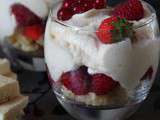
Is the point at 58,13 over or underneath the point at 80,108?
over

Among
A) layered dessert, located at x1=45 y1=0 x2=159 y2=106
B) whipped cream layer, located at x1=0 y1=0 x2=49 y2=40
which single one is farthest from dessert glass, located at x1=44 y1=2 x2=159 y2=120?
whipped cream layer, located at x1=0 y1=0 x2=49 y2=40

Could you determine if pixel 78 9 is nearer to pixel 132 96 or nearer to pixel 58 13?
pixel 58 13

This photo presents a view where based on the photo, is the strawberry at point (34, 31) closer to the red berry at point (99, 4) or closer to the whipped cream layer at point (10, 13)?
the whipped cream layer at point (10, 13)

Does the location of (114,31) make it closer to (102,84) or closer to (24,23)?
(102,84)

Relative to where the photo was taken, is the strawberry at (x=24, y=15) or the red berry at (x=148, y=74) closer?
the red berry at (x=148, y=74)

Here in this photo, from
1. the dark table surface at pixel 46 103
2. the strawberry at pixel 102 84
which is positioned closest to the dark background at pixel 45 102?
the dark table surface at pixel 46 103

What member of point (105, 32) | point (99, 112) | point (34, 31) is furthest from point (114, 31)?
point (34, 31)

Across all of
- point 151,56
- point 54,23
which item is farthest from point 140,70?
point 54,23
